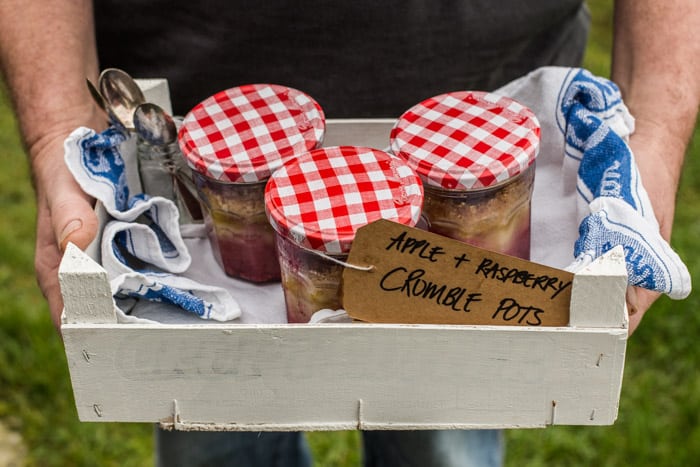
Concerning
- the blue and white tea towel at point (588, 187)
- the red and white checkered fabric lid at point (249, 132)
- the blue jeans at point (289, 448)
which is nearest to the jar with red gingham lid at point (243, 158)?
the red and white checkered fabric lid at point (249, 132)

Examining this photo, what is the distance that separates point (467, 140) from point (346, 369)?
33cm

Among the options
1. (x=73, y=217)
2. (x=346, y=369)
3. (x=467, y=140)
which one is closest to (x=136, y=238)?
(x=73, y=217)

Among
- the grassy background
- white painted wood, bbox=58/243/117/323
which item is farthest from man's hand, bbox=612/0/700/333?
the grassy background

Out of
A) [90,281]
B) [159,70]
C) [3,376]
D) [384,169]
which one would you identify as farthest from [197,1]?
[3,376]

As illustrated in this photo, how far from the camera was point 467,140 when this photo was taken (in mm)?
1069

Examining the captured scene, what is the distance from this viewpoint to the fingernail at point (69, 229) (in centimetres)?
106

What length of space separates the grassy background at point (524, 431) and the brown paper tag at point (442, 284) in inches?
50.7

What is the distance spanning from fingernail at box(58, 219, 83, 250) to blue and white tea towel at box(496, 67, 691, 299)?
0.61 m

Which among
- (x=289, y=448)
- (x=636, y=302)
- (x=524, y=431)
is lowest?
(x=524, y=431)

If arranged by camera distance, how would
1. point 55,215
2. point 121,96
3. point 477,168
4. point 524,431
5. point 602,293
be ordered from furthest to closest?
point 524,431, point 121,96, point 55,215, point 477,168, point 602,293

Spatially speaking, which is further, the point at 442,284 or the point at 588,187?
the point at 588,187

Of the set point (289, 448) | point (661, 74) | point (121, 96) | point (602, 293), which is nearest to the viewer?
point (602, 293)

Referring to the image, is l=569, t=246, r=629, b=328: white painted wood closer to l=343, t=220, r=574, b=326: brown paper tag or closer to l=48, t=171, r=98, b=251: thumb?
l=343, t=220, r=574, b=326: brown paper tag

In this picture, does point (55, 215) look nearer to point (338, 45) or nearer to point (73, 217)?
point (73, 217)
